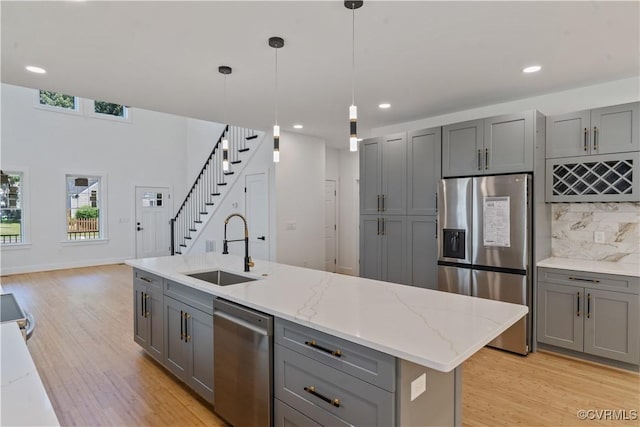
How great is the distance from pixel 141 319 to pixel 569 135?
4.57 metres

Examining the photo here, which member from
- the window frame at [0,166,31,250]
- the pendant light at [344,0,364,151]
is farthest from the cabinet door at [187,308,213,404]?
the window frame at [0,166,31,250]

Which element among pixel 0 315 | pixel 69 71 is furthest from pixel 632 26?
pixel 69 71

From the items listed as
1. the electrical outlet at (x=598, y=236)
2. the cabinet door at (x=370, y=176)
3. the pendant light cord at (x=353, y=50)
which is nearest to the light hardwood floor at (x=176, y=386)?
the electrical outlet at (x=598, y=236)

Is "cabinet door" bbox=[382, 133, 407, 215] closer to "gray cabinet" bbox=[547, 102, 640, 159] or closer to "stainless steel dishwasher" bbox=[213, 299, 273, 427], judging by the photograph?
"gray cabinet" bbox=[547, 102, 640, 159]

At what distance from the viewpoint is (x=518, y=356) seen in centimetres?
353

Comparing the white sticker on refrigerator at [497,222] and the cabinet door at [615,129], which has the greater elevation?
the cabinet door at [615,129]

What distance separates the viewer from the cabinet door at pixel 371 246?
476 centimetres

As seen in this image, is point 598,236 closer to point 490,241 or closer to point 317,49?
point 490,241

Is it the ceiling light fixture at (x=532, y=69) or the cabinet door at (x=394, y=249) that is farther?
the cabinet door at (x=394, y=249)

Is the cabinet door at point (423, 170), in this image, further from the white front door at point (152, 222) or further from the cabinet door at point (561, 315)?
the white front door at point (152, 222)

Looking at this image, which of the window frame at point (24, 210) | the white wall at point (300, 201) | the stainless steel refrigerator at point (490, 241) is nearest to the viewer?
the stainless steel refrigerator at point (490, 241)

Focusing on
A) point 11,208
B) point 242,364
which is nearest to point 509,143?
point 242,364

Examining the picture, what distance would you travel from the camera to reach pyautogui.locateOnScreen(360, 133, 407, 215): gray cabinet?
4.52 m

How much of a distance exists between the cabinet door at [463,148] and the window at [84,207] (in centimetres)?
805
